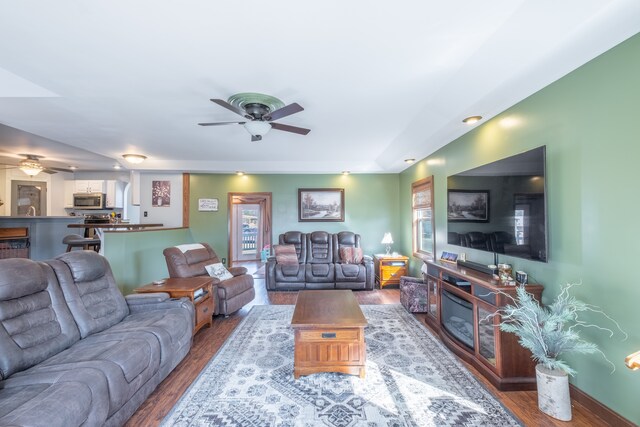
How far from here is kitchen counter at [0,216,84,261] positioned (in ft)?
17.1

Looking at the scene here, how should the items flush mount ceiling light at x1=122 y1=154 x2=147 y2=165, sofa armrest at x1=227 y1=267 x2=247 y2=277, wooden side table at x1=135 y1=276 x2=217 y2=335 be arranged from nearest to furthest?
wooden side table at x1=135 y1=276 x2=217 y2=335
sofa armrest at x1=227 y1=267 x2=247 y2=277
flush mount ceiling light at x1=122 y1=154 x2=147 y2=165

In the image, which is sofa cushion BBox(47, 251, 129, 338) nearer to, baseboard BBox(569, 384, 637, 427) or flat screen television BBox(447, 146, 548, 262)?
flat screen television BBox(447, 146, 548, 262)

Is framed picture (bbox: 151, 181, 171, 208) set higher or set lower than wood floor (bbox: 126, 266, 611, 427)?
higher

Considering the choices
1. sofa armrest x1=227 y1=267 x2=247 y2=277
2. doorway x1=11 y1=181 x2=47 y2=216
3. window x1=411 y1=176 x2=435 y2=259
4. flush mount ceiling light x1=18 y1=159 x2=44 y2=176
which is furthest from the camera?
doorway x1=11 y1=181 x2=47 y2=216

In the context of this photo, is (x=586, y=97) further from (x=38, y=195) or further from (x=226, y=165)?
(x=38, y=195)

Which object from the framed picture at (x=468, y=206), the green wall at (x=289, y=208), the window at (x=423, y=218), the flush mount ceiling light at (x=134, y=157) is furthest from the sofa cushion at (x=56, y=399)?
the green wall at (x=289, y=208)

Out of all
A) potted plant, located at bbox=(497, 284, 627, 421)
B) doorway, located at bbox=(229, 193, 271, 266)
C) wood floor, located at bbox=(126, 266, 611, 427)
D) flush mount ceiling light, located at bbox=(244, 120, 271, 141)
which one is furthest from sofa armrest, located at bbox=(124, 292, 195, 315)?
doorway, located at bbox=(229, 193, 271, 266)

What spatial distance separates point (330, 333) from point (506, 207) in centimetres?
188

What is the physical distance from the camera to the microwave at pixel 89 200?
6523 millimetres

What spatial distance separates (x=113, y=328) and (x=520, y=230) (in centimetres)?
350

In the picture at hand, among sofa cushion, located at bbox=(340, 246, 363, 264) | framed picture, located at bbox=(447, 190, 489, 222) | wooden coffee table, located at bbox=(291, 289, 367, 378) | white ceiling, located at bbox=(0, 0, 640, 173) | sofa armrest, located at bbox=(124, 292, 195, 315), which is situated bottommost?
wooden coffee table, located at bbox=(291, 289, 367, 378)

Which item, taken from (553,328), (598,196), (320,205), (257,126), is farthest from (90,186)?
(598,196)

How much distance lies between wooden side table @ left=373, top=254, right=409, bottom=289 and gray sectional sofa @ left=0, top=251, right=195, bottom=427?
11.6ft

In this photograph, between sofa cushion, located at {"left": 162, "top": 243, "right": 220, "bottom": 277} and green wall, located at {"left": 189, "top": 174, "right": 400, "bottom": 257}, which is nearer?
sofa cushion, located at {"left": 162, "top": 243, "right": 220, "bottom": 277}
